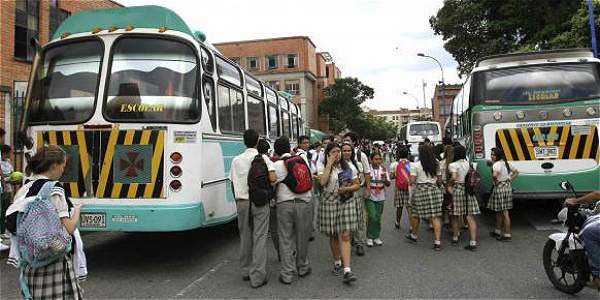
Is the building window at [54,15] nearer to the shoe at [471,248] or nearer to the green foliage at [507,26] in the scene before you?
the shoe at [471,248]

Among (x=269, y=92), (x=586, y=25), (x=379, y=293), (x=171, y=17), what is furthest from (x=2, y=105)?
(x=586, y=25)

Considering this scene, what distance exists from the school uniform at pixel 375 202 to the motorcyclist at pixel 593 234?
10.7ft

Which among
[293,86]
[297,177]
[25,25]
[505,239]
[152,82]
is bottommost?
[505,239]

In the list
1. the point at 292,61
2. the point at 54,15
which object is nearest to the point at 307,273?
the point at 54,15

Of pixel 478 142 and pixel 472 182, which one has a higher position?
pixel 478 142

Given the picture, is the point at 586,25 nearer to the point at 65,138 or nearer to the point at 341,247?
the point at 341,247

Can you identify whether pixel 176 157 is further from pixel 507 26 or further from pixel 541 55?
pixel 507 26

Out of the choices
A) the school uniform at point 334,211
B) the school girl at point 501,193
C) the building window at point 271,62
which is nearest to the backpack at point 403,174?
the school girl at point 501,193

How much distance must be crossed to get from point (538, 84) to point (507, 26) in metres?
14.7

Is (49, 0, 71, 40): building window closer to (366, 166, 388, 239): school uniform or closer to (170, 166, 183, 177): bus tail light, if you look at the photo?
(170, 166, 183, 177): bus tail light

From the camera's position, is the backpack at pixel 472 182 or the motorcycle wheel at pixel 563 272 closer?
the motorcycle wheel at pixel 563 272

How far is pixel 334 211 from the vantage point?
5621 mm

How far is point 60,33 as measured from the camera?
6.30 meters

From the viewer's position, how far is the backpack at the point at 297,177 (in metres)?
5.54
